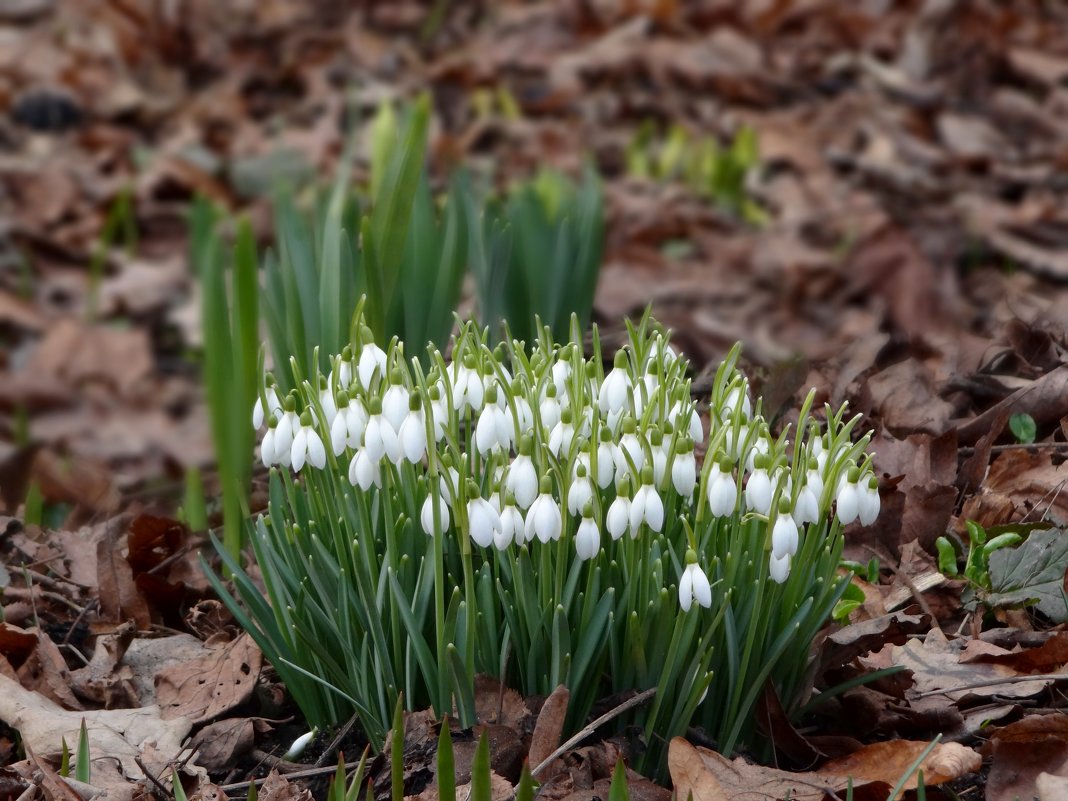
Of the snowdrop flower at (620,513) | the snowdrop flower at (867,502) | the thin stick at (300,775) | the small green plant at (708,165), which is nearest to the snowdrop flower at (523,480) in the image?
the snowdrop flower at (620,513)

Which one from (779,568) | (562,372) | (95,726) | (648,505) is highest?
(562,372)

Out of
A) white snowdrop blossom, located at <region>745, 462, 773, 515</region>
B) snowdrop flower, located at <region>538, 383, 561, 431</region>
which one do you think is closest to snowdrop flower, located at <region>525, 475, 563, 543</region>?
snowdrop flower, located at <region>538, 383, 561, 431</region>

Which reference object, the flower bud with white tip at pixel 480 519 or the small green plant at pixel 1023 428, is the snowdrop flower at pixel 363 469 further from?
the small green plant at pixel 1023 428

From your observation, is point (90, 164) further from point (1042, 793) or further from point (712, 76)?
point (1042, 793)

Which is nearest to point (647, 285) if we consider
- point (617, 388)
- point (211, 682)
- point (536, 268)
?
point (536, 268)

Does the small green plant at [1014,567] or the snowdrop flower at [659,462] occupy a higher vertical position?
the snowdrop flower at [659,462]

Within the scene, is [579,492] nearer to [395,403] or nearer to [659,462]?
[659,462]
